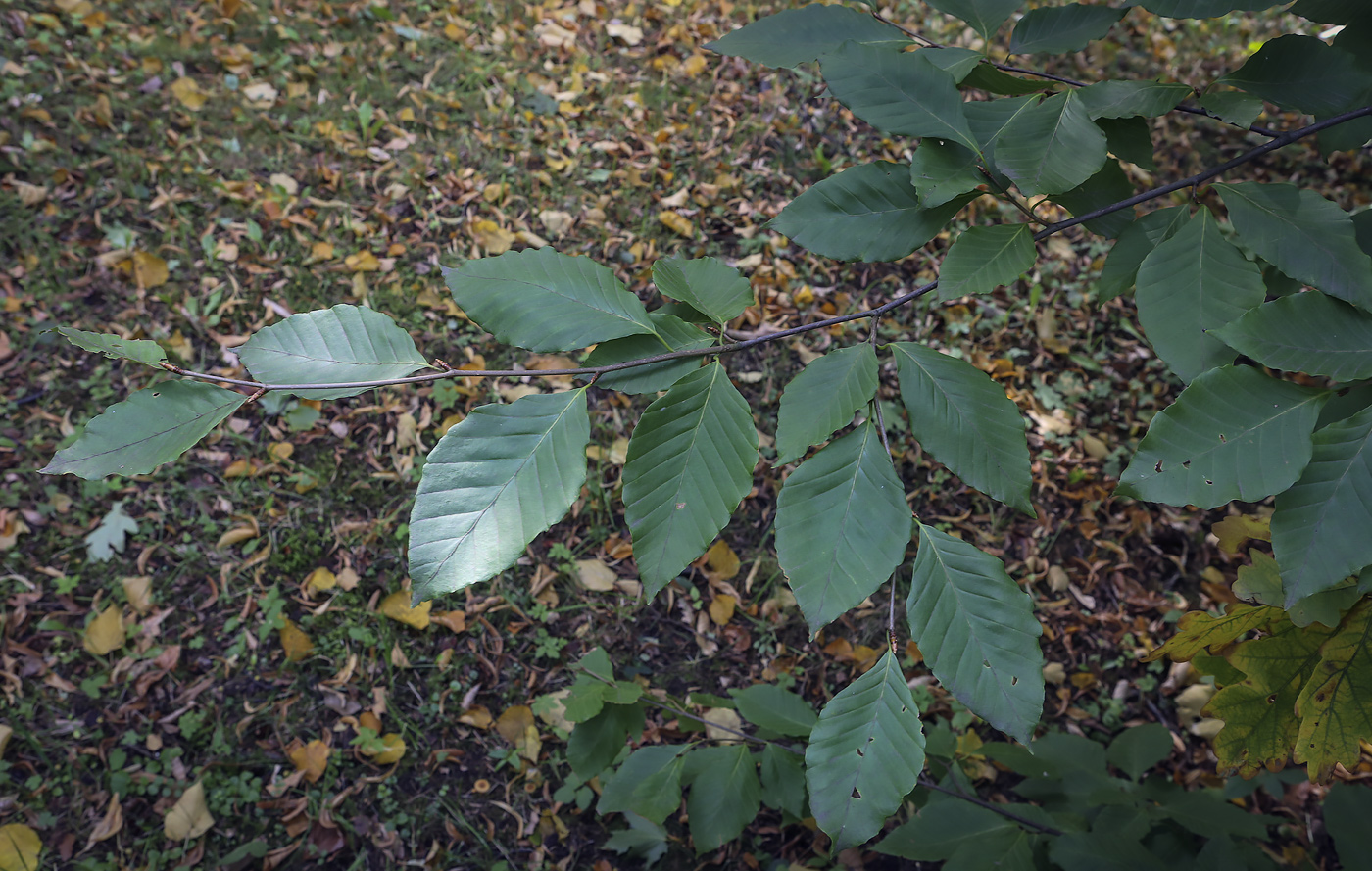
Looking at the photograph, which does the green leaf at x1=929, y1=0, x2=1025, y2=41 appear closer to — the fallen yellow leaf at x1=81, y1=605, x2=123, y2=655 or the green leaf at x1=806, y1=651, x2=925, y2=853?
the green leaf at x1=806, y1=651, x2=925, y2=853

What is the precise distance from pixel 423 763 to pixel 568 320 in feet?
7.38

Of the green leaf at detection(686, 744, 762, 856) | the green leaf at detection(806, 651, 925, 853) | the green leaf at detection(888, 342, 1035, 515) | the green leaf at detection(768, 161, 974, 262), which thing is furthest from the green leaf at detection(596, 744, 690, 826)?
the green leaf at detection(768, 161, 974, 262)

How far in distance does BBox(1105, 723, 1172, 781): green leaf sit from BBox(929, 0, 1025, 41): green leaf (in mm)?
1811

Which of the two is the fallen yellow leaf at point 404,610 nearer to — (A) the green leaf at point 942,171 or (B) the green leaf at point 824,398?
(B) the green leaf at point 824,398

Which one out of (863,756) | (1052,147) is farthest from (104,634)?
(1052,147)

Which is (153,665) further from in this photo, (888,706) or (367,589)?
(888,706)

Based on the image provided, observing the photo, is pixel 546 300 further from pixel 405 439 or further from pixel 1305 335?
pixel 405 439

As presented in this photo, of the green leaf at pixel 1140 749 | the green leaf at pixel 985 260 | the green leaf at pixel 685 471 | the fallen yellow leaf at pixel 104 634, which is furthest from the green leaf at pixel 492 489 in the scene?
the fallen yellow leaf at pixel 104 634

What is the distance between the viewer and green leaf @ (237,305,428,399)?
2.86 feet

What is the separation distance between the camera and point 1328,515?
81 centimetres

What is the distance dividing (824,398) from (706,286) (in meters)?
0.26

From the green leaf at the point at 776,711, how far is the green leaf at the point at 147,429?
4.10 ft

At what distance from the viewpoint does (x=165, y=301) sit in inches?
134

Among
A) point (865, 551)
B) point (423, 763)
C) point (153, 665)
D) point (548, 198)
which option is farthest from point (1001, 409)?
point (548, 198)
